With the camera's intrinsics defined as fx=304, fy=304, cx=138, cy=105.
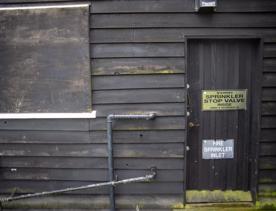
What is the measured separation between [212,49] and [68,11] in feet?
5.98

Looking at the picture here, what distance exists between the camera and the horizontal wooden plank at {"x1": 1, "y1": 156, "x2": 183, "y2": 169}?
3.87 metres

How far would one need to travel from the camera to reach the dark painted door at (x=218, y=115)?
379cm

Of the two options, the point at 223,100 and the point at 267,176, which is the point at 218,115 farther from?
the point at 267,176

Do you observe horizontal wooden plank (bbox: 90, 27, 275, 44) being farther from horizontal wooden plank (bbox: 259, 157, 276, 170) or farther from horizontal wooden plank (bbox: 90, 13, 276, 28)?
horizontal wooden plank (bbox: 259, 157, 276, 170)

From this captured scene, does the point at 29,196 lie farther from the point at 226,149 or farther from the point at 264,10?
the point at 264,10

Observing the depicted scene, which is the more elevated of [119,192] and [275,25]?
[275,25]

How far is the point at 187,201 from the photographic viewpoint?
398 cm

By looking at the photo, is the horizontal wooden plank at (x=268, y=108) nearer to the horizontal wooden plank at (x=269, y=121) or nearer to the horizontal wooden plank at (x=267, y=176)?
the horizontal wooden plank at (x=269, y=121)

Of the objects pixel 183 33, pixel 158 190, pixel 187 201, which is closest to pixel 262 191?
pixel 187 201

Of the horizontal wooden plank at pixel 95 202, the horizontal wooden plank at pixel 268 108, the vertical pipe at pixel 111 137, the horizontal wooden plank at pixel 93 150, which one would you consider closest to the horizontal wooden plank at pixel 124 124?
the vertical pipe at pixel 111 137

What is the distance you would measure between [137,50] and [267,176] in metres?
2.31

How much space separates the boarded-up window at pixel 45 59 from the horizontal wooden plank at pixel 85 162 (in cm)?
64

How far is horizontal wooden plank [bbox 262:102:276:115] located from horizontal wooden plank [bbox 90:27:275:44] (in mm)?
778

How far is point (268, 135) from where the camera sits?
3826 millimetres
